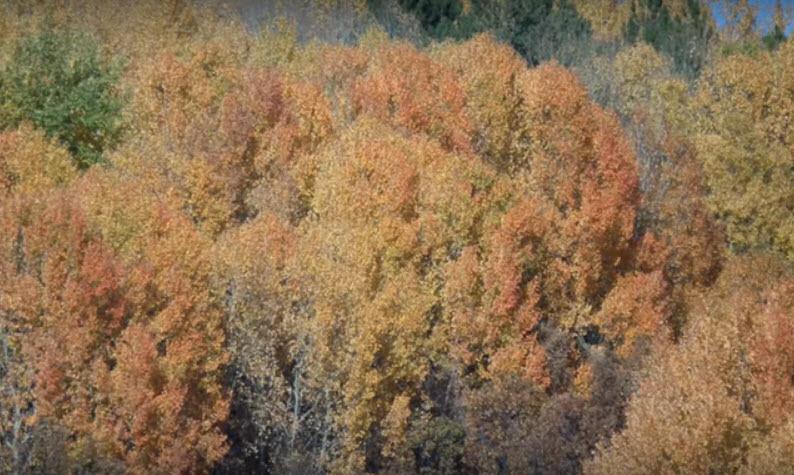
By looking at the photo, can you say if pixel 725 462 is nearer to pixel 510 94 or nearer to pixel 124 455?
pixel 124 455

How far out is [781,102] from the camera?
7256 centimetres

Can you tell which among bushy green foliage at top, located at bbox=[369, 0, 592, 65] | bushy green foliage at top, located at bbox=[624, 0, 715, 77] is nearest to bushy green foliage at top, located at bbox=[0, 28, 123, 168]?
bushy green foliage at top, located at bbox=[369, 0, 592, 65]

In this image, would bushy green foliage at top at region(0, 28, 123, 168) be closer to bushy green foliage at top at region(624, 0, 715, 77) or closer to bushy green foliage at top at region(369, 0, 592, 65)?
bushy green foliage at top at region(369, 0, 592, 65)

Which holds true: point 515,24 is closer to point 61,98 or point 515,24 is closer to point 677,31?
point 677,31

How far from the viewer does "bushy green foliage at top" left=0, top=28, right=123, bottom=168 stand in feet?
195

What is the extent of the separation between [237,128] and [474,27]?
46.6 m

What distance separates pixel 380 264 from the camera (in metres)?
49.6

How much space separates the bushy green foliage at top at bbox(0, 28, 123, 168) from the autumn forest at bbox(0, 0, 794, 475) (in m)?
0.21

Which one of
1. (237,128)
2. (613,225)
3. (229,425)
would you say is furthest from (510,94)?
(229,425)

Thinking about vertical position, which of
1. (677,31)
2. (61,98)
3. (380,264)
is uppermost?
(677,31)

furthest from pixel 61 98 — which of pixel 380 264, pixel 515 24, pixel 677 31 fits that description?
pixel 677 31

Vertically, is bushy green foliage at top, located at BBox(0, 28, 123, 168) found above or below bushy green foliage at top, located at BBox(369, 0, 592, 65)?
below

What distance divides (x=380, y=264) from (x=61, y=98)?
2318 centimetres

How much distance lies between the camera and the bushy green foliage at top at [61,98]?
5941 cm
